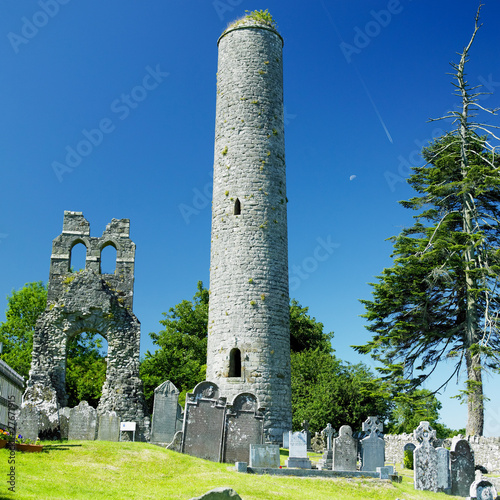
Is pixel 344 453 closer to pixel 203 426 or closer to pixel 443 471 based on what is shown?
pixel 443 471

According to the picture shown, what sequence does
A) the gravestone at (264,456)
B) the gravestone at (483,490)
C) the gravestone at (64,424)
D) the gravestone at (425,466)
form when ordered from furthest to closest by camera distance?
the gravestone at (64,424) → the gravestone at (425,466) → the gravestone at (264,456) → the gravestone at (483,490)

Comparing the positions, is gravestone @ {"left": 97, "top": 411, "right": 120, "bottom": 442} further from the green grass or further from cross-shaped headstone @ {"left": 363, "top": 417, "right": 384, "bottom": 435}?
cross-shaped headstone @ {"left": 363, "top": 417, "right": 384, "bottom": 435}

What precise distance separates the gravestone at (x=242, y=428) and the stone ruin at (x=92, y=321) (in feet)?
16.6

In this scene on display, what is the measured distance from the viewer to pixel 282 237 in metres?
22.7

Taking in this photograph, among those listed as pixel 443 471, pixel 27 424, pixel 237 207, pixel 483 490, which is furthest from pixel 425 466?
pixel 237 207

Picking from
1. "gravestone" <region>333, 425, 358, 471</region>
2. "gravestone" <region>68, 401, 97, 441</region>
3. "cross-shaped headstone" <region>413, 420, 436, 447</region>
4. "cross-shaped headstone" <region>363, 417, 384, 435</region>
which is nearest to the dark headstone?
"gravestone" <region>333, 425, 358, 471</region>

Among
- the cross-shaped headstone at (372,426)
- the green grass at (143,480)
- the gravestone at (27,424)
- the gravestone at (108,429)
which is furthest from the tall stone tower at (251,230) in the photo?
the gravestone at (27,424)

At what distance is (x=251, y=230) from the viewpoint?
22094 millimetres

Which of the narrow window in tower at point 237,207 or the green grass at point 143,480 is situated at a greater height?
the narrow window in tower at point 237,207

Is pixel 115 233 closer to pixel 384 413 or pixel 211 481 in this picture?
pixel 211 481

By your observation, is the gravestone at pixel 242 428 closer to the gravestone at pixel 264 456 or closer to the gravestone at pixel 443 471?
the gravestone at pixel 264 456

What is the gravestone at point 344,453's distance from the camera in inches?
618

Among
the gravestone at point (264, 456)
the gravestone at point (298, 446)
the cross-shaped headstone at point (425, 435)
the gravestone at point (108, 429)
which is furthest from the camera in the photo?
the gravestone at point (108, 429)

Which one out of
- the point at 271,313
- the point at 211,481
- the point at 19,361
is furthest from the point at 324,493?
the point at 19,361
